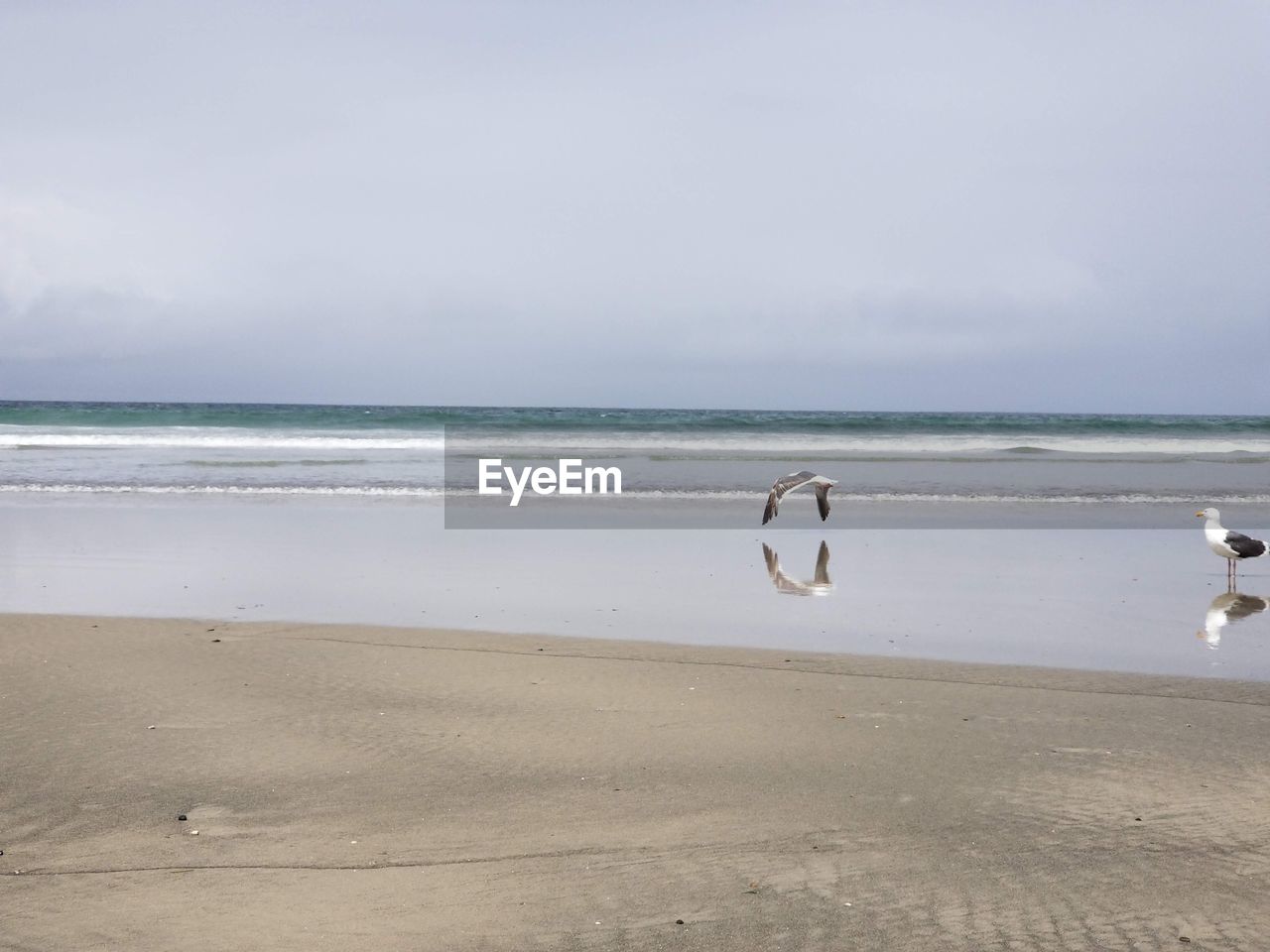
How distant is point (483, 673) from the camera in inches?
243

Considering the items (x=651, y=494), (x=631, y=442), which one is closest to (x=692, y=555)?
(x=651, y=494)

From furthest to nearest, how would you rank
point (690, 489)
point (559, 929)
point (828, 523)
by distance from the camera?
point (690, 489) < point (828, 523) < point (559, 929)

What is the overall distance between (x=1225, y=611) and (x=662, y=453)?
71.1ft

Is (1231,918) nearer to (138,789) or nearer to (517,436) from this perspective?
(138,789)

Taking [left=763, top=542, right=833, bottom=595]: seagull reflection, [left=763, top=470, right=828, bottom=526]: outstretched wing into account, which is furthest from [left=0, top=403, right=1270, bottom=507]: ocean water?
[left=763, top=542, right=833, bottom=595]: seagull reflection

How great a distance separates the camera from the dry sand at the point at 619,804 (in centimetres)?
326

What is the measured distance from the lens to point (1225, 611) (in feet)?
27.4

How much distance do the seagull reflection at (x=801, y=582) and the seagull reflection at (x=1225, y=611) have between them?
266 cm

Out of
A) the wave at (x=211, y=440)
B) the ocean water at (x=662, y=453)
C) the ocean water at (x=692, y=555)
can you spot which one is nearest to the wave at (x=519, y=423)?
the ocean water at (x=662, y=453)

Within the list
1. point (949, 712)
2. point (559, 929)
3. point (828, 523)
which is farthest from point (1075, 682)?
point (828, 523)

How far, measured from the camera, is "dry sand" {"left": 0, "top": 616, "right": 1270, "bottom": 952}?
3.26m

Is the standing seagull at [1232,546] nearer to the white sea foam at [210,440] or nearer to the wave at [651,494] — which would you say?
the wave at [651,494]

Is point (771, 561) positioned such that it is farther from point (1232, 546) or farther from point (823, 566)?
point (1232, 546)

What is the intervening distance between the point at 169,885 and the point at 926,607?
5975 mm
